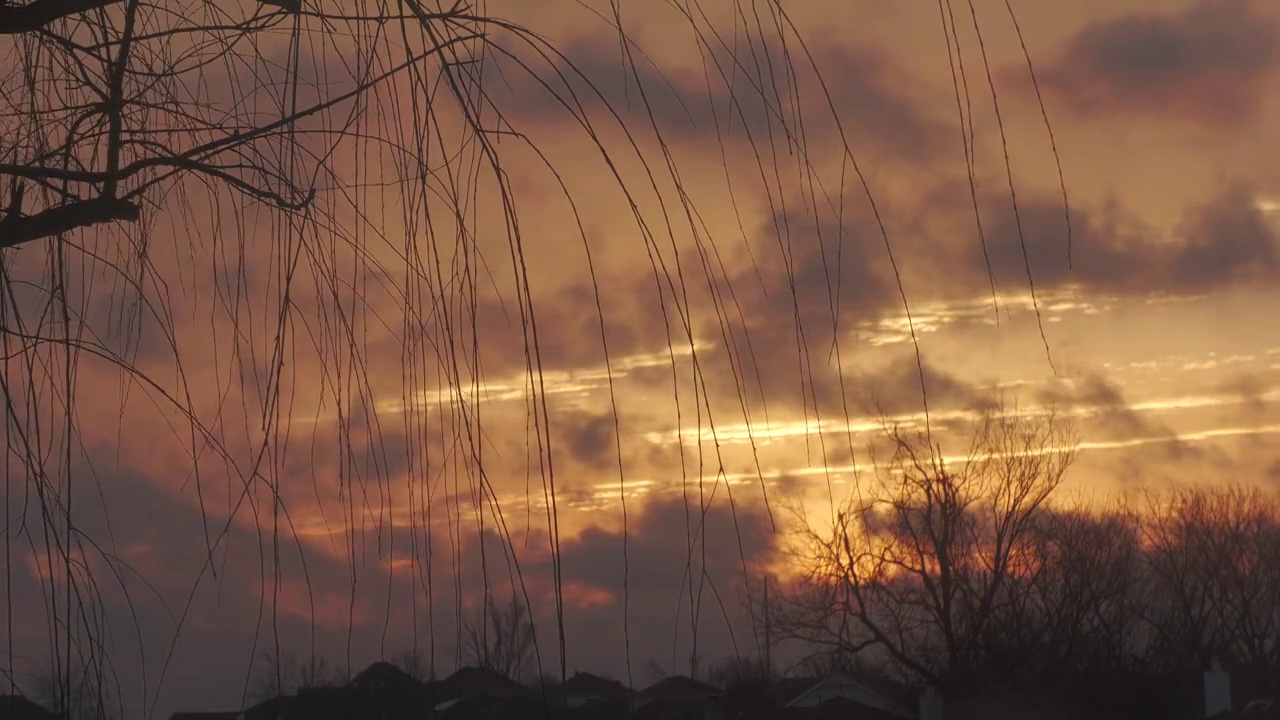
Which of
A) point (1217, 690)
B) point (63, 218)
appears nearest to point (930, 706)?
point (1217, 690)

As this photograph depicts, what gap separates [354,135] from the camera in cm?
175

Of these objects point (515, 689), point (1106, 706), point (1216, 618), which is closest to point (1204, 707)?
point (1106, 706)

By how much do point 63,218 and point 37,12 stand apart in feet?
0.87

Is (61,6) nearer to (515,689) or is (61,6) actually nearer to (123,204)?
(123,204)

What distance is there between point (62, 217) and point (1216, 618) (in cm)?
3664

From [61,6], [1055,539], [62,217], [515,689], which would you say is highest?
[61,6]

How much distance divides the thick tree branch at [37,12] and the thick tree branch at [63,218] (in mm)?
238

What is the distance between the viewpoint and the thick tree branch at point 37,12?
1.70m

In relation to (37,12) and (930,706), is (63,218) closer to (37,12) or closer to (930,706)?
(37,12)

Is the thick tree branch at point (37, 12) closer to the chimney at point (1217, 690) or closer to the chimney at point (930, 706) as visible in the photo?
the chimney at point (930, 706)

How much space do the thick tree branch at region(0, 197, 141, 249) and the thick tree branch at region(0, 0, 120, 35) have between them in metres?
0.24

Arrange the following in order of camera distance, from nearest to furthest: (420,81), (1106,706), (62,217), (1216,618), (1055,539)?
(420,81) < (62,217) < (1106,706) < (1055,539) < (1216,618)

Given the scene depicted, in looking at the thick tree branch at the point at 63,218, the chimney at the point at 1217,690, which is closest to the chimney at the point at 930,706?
the chimney at the point at 1217,690

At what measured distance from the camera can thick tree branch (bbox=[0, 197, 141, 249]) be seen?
165cm
